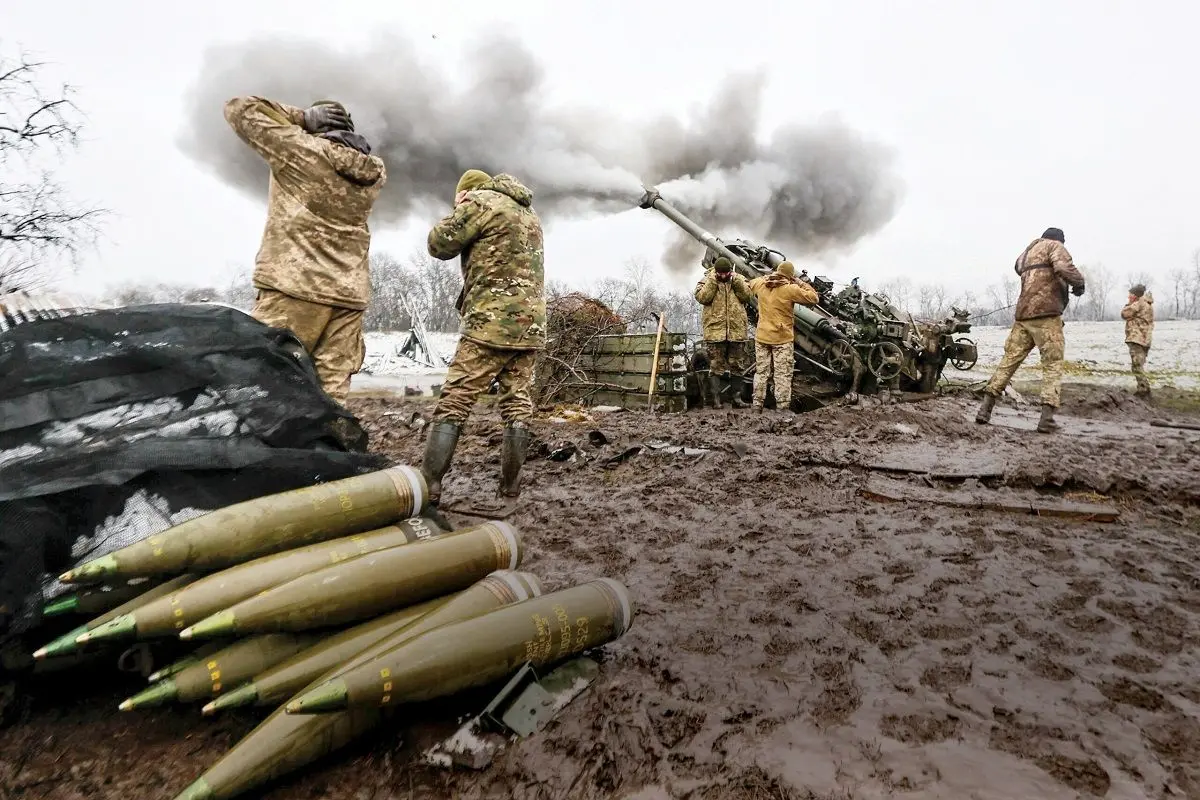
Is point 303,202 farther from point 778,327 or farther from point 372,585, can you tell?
point 778,327

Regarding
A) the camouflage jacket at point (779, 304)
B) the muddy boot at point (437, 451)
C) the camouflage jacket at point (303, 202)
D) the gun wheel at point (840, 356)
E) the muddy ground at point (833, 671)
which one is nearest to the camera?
the muddy ground at point (833, 671)

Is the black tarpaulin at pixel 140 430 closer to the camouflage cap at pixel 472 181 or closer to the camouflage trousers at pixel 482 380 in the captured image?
the camouflage trousers at pixel 482 380

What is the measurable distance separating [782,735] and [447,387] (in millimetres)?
2661

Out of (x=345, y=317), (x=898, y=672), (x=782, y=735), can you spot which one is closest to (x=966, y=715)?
(x=898, y=672)

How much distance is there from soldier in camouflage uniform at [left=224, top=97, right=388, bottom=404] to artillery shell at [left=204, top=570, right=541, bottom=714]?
178cm

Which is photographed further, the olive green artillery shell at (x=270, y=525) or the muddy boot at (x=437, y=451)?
the muddy boot at (x=437, y=451)

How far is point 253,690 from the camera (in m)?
1.42

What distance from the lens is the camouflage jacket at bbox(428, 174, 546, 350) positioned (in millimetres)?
3611

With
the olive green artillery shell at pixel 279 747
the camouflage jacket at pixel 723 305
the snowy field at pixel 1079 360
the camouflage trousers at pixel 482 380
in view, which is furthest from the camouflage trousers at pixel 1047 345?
the olive green artillery shell at pixel 279 747

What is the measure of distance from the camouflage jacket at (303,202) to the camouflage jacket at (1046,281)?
21.5ft

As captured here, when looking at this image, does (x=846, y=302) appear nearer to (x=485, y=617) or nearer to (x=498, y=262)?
(x=498, y=262)

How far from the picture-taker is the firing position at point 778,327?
784cm

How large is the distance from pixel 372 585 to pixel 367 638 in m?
0.13

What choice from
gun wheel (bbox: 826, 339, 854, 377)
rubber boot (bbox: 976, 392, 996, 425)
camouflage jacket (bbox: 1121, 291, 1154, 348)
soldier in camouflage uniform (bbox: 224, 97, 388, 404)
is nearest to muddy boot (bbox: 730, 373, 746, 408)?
gun wheel (bbox: 826, 339, 854, 377)
